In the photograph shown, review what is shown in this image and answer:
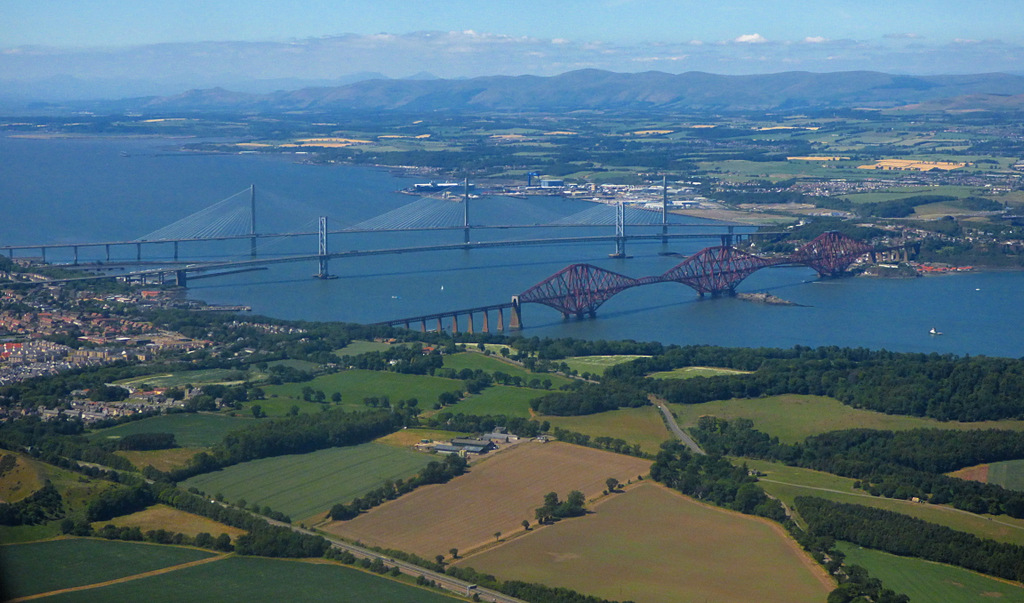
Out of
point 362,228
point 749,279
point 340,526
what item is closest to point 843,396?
point 340,526

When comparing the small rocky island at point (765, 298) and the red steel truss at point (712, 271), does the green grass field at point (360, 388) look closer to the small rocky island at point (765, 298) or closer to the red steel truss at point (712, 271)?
the red steel truss at point (712, 271)

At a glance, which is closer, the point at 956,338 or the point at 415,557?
the point at 415,557

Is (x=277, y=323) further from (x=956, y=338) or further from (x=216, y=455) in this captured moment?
(x=956, y=338)

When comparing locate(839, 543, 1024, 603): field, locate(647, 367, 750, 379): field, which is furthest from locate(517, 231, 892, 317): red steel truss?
locate(839, 543, 1024, 603): field

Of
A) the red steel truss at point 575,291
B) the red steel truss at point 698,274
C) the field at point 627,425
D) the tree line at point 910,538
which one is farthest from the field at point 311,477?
the red steel truss at point 575,291

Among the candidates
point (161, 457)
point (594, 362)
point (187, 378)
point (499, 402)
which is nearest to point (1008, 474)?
point (499, 402)

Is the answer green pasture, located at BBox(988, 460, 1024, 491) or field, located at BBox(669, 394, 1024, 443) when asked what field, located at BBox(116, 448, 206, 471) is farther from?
green pasture, located at BBox(988, 460, 1024, 491)

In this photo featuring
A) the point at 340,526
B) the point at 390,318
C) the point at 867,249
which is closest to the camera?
the point at 340,526

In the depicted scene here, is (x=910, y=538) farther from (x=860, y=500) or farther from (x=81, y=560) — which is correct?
(x=81, y=560)
